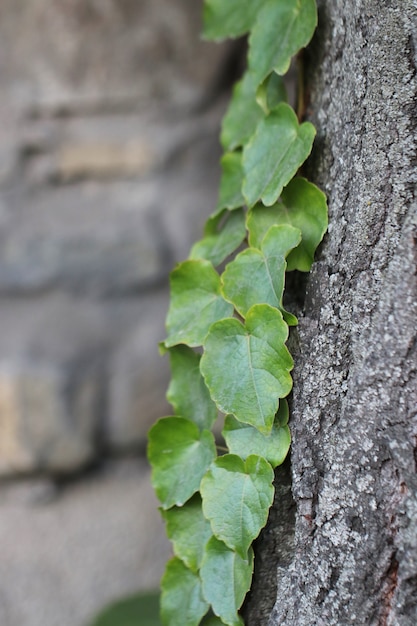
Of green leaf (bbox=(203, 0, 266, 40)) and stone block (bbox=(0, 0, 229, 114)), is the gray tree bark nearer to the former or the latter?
green leaf (bbox=(203, 0, 266, 40))

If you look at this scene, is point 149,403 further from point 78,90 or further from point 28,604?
point 78,90

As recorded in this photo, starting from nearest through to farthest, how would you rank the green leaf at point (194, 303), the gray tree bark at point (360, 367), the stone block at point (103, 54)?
1. the gray tree bark at point (360, 367)
2. the green leaf at point (194, 303)
3. the stone block at point (103, 54)

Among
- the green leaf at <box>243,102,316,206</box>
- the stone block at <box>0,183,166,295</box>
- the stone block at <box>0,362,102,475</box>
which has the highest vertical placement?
the green leaf at <box>243,102,316,206</box>

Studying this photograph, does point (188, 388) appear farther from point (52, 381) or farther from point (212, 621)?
point (52, 381)

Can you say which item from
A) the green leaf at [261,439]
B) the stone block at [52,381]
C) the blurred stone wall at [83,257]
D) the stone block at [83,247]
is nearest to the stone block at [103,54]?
the blurred stone wall at [83,257]

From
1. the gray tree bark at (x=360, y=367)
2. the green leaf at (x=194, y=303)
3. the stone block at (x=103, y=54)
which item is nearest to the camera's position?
the gray tree bark at (x=360, y=367)

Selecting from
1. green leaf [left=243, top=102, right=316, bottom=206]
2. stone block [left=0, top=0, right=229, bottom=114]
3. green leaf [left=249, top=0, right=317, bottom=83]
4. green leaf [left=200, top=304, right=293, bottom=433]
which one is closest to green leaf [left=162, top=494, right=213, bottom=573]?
green leaf [left=200, top=304, right=293, bottom=433]

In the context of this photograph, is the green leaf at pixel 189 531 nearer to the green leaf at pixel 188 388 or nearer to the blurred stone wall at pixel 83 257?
the green leaf at pixel 188 388
